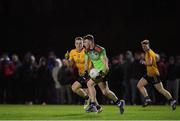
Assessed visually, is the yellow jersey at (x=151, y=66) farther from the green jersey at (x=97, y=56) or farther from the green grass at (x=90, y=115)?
Result: the green jersey at (x=97, y=56)

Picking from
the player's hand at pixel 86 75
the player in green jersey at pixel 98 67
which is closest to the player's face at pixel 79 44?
the player's hand at pixel 86 75

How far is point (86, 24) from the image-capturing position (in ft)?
122

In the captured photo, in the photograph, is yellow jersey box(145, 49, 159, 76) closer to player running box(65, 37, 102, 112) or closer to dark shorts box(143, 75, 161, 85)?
dark shorts box(143, 75, 161, 85)

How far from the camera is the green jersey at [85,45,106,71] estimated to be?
835 inches

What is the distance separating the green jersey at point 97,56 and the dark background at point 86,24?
45.9 ft

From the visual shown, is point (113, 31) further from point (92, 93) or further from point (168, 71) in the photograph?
point (92, 93)

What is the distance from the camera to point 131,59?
1234 inches

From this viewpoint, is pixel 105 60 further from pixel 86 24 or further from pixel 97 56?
pixel 86 24

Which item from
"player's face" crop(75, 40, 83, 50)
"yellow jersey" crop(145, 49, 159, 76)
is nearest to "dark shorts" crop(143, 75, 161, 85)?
"yellow jersey" crop(145, 49, 159, 76)

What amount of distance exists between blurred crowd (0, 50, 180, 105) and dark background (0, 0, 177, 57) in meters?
3.09

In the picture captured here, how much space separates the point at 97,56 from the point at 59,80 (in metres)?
11.0

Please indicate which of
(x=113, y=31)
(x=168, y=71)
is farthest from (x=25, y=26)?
(x=168, y=71)

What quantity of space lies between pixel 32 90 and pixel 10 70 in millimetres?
1614

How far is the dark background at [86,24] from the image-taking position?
35562mm
